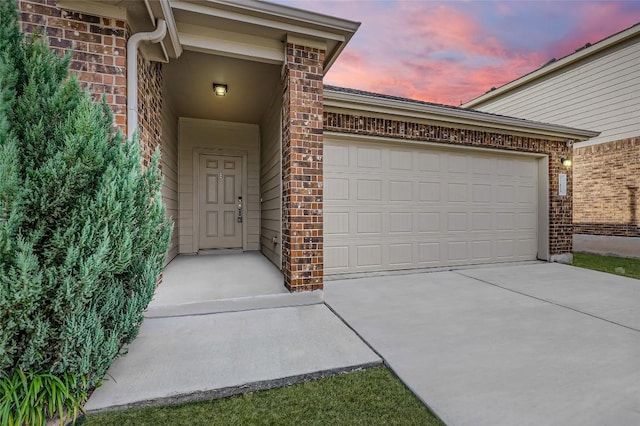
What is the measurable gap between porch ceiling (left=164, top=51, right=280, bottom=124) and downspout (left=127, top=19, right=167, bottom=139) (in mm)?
851

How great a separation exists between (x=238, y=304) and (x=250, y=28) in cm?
286

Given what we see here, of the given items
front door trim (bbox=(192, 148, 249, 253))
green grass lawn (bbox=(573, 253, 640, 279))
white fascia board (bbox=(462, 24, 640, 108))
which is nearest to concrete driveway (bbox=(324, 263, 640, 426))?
green grass lawn (bbox=(573, 253, 640, 279))

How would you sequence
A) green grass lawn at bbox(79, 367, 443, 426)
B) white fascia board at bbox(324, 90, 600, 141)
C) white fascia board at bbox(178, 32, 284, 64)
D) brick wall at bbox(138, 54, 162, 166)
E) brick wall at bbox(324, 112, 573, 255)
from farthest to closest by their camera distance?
brick wall at bbox(324, 112, 573, 255)
white fascia board at bbox(324, 90, 600, 141)
white fascia board at bbox(178, 32, 284, 64)
brick wall at bbox(138, 54, 162, 166)
green grass lawn at bbox(79, 367, 443, 426)

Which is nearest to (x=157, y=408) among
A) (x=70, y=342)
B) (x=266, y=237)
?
(x=70, y=342)

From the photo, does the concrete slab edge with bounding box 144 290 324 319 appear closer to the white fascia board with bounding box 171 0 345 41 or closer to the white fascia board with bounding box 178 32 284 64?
the white fascia board with bounding box 178 32 284 64

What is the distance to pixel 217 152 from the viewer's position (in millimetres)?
5973

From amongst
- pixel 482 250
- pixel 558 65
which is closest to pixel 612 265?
pixel 482 250

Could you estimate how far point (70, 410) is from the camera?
1445 millimetres

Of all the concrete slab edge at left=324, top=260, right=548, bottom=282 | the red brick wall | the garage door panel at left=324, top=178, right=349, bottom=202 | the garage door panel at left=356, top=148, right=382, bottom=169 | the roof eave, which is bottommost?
the concrete slab edge at left=324, top=260, right=548, bottom=282

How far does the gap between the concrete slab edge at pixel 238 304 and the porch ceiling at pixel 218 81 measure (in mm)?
2818

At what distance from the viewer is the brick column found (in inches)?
126

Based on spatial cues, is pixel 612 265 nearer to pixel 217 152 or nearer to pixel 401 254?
pixel 401 254

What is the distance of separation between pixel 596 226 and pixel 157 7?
10010 millimetres

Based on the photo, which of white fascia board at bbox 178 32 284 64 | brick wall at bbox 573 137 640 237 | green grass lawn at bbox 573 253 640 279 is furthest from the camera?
brick wall at bbox 573 137 640 237
